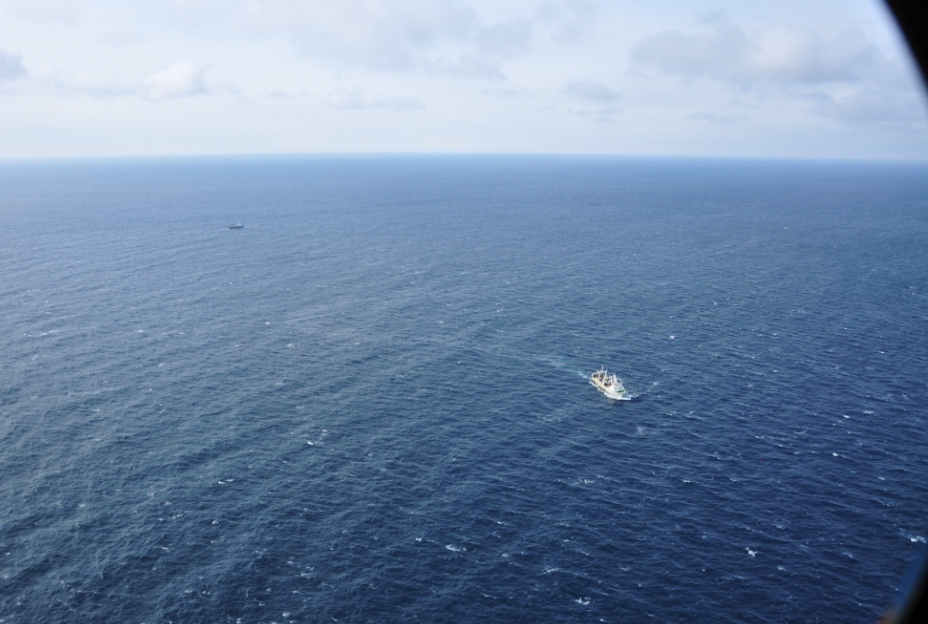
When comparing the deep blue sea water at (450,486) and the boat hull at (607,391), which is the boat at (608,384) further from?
the deep blue sea water at (450,486)

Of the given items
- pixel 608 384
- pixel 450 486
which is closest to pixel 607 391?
pixel 608 384

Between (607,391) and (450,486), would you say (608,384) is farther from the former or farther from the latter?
(450,486)

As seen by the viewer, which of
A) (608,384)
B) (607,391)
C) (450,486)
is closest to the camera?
(450,486)

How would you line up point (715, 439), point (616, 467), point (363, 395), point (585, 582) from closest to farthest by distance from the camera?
point (585, 582), point (616, 467), point (715, 439), point (363, 395)

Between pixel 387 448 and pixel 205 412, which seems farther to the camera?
pixel 205 412

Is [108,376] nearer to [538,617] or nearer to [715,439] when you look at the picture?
[538,617]

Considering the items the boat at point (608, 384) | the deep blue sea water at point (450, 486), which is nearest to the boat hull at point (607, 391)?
the boat at point (608, 384)

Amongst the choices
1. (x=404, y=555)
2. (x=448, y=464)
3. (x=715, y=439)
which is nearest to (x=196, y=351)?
(x=448, y=464)

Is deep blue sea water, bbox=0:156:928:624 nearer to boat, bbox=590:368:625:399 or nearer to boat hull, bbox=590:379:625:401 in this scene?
boat hull, bbox=590:379:625:401

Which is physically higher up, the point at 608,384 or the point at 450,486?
the point at 608,384
